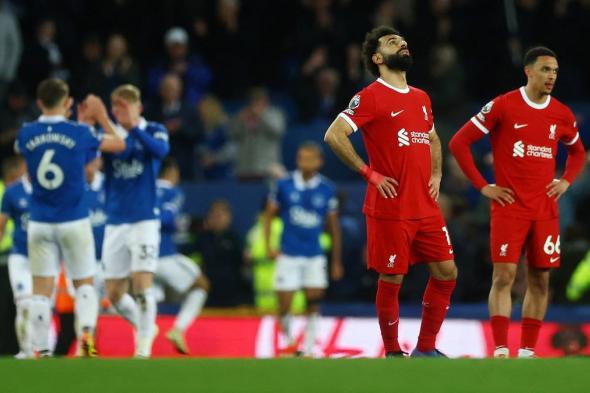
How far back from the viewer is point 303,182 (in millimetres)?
14742

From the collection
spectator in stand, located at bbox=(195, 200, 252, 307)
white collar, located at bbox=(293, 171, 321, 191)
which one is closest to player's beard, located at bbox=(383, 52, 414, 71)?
white collar, located at bbox=(293, 171, 321, 191)

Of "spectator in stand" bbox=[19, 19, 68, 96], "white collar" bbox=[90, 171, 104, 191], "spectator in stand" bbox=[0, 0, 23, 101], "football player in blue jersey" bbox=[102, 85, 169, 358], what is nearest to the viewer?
"football player in blue jersey" bbox=[102, 85, 169, 358]

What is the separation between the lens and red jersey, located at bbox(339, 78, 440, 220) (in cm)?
926

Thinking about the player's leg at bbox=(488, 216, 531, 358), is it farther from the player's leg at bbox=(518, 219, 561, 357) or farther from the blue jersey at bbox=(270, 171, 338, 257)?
the blue jersey at bbox=(270, 171, 338, 257)

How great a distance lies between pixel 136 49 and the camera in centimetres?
1912

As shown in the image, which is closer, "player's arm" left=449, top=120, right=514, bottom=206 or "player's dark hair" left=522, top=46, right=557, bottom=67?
"player's dark hair" left=522, top=46, right=557, bottom=67

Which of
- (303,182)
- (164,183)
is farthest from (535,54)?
(164,183)

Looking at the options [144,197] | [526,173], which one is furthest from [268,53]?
[526,173]

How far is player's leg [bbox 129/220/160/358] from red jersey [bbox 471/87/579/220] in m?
2.97

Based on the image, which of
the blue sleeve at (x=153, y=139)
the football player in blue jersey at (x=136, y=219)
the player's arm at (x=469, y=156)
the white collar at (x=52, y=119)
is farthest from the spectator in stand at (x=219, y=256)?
the player's arm at (x=469, y=156)

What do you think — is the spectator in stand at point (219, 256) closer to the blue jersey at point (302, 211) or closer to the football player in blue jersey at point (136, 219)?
the blue jersey at point (302, 211)

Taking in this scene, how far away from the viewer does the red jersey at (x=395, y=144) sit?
30.4 ft

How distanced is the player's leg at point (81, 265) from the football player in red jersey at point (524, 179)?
310 cm

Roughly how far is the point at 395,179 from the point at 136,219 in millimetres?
2929
